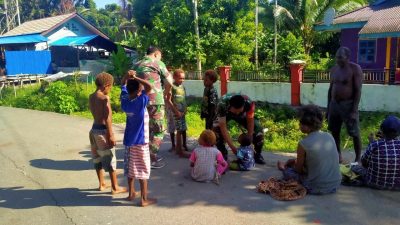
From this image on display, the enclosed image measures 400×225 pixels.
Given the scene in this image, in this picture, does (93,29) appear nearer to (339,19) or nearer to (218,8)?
(218,8)

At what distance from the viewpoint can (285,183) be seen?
4750 mm

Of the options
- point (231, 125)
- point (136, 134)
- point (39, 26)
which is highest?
point (39, 26)

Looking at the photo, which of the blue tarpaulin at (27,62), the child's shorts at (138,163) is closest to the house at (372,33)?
the child's shorts at (138,163)

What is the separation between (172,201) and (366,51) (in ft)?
49.2

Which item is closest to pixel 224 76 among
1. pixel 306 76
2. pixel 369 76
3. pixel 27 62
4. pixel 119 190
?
pixel 306 76

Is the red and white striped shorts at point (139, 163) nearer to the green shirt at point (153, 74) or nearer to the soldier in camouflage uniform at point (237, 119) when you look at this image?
the green shirt at point (153, 74)

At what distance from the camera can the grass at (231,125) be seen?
9.80m

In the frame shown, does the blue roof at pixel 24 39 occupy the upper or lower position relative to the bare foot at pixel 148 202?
upper

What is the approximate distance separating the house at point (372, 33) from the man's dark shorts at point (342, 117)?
10040 millimetres

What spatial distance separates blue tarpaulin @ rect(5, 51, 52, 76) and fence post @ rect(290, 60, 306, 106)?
1738cm

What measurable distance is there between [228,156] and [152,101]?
1722mm

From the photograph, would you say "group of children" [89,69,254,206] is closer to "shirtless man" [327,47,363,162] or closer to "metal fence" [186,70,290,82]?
"shirtless man" [327,47,363,162]

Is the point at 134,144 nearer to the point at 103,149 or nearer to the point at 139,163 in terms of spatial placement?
the point at 139,163

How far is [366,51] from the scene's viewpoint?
55.2 feet
